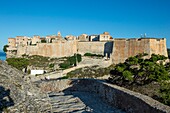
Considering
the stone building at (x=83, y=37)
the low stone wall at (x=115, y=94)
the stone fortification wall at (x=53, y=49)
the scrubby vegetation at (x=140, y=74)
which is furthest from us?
the stone building at (x=83, y=37)

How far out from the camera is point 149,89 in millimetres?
11633

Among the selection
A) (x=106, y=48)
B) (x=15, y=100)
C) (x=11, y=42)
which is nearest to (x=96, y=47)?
(x=106, y=48)

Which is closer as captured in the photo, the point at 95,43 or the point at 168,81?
the point at 168,81

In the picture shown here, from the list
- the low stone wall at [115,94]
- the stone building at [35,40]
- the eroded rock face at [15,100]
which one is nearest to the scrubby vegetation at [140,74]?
the low stone wall at [115,94]

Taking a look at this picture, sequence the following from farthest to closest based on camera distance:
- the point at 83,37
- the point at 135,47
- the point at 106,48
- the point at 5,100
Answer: the point at 83,37 < the point at 106,48 < the point at 135,47 < the point at 5,100

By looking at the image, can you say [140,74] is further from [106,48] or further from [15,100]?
[106,48]

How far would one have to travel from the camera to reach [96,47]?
49.0 meters

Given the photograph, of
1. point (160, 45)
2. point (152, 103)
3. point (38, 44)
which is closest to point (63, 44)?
point (38, 44)

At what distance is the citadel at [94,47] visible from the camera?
1574 inches

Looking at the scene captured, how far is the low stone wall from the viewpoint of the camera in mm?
6852

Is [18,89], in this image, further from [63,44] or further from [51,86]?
[63,44]

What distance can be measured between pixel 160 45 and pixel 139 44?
11.1ft

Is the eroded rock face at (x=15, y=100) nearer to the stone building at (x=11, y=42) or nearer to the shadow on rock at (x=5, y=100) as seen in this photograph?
the shadow on rock at (x=5, y=100)

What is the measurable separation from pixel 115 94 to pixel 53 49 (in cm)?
4200
